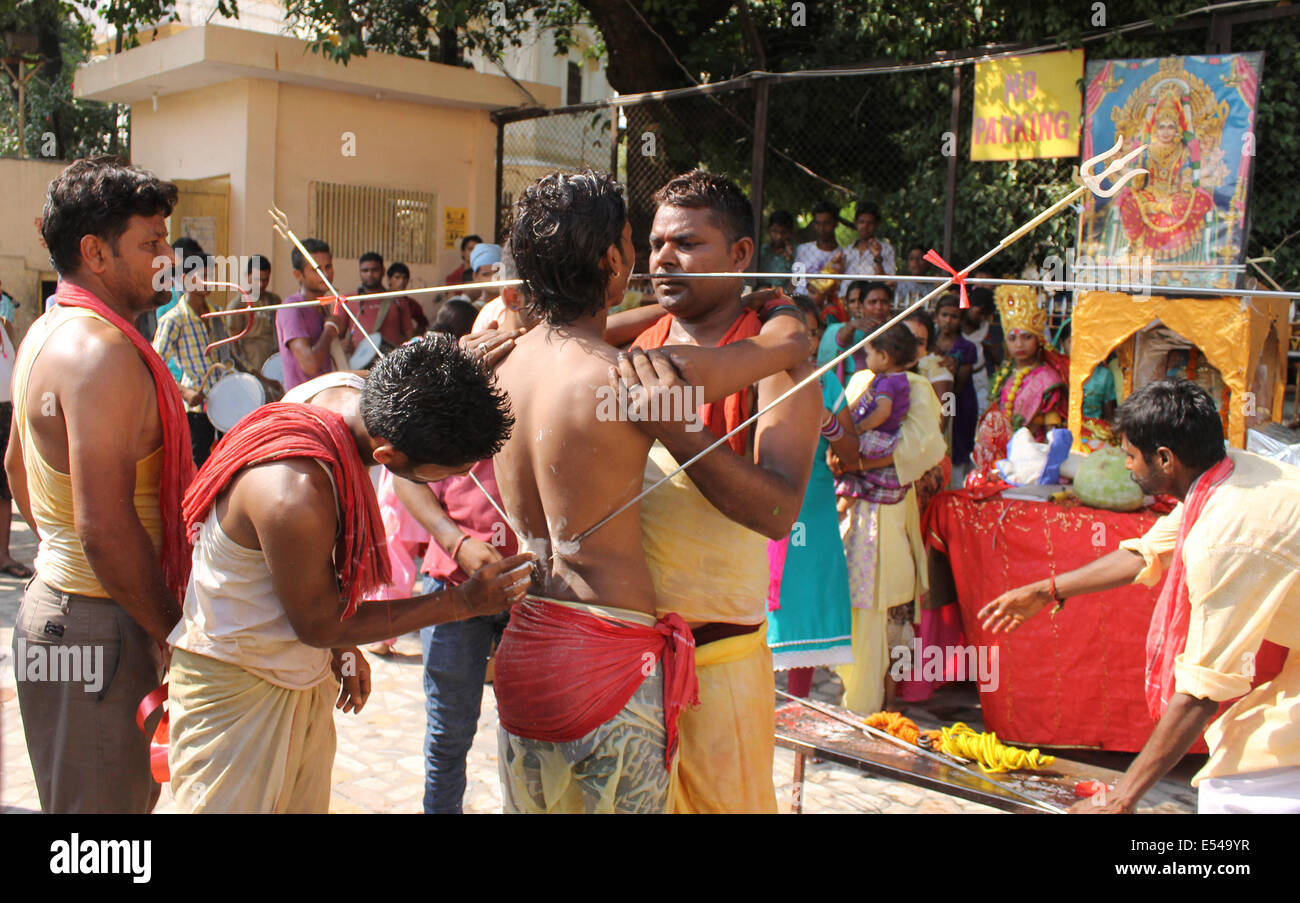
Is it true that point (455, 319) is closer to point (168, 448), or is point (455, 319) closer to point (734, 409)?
point (168, 448)

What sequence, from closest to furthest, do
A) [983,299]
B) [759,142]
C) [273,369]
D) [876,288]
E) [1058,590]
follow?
[1058,590], [876,288], [273,369], [759,142], [983,299]

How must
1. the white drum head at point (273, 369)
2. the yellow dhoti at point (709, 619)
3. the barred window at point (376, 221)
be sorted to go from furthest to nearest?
the barred window at point (376, 221) < the white drum head at point (273, 369) < the yellow dhoti at point (709, 619)

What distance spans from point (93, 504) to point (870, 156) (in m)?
8.68

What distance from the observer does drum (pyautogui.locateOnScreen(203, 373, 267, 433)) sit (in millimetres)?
6402

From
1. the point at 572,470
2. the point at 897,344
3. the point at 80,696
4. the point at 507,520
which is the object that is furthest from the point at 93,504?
the point at 897,344

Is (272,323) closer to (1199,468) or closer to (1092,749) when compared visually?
(1092,749)

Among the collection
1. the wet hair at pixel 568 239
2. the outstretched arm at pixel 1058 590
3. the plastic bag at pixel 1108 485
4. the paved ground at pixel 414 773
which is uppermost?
the wet hair at pixel 568 239

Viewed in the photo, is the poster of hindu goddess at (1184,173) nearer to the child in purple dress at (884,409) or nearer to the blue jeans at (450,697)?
the child in purple dress at (884,409)

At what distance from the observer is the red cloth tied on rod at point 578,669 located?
201 centimetres

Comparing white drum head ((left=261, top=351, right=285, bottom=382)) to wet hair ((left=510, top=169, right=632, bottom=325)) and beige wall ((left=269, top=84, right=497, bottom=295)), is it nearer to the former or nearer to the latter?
beige wall ((left=269, top=84, right=497, bottom=295))

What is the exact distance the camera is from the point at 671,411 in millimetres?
1930

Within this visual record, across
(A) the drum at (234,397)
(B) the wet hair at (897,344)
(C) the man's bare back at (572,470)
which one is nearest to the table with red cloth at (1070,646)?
(B) the wet hair at (897,344)

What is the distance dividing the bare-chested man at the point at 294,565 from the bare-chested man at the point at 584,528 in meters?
0.10

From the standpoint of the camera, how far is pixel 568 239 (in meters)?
2.02
